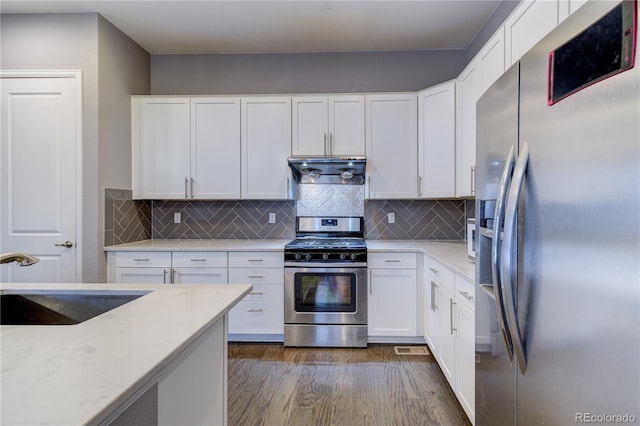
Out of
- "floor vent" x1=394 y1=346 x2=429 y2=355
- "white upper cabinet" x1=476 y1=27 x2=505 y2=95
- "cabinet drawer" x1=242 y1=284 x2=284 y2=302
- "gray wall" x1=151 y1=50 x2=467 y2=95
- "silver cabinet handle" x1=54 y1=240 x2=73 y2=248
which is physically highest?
"gray wall" x1=151 y1=50 x2=467 y2=95

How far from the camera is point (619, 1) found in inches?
25.6

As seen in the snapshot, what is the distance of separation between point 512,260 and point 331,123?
254 cm

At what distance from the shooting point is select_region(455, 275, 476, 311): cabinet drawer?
5.70 ft

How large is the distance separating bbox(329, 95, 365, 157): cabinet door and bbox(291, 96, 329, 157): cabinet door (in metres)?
0.06

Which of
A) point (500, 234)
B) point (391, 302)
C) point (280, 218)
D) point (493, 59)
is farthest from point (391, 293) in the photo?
point (500, 234)

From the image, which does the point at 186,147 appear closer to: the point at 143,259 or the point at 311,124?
the point at 143,259

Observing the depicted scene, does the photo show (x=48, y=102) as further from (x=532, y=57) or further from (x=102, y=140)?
(x=532, y=57)

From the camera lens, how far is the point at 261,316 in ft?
10.0

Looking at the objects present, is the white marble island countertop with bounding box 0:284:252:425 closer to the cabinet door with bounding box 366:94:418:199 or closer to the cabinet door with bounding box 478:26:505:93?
the cabinet door with bounding box 478:26:505:93

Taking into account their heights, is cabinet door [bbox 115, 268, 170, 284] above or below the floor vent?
above

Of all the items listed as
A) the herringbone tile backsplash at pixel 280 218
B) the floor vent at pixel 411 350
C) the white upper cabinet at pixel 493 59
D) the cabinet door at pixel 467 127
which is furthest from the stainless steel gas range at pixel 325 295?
the white upper cabinet at pixel 493 59

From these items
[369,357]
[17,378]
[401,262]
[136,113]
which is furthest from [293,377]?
[136,113]

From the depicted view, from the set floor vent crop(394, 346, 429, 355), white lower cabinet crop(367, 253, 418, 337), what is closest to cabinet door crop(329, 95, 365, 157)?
white lower cabinet crop(367, 253, 418, 337)

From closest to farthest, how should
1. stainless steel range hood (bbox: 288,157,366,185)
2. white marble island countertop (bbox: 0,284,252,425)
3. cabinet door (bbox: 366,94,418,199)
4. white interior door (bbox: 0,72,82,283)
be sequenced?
white marble island countertop (bbox: 0,284,252,425) → white interior door (bbox: 0,72,82,283) → stainless steel range hood (bbox: 288,157,366,185) → cabinet door (bbox: 366,94,418,199)
